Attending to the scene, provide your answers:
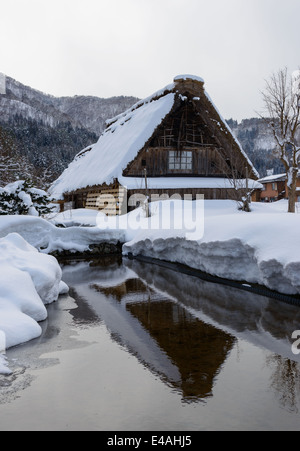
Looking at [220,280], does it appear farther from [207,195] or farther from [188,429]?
[207,195]

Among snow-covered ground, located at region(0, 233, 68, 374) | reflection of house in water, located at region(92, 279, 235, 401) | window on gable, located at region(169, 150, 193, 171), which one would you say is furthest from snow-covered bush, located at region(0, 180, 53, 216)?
window on gable, located at region(169, 150, 193, 171)

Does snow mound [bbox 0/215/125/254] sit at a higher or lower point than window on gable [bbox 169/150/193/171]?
lower

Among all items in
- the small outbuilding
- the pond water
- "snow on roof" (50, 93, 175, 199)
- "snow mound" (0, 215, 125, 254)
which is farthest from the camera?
the small outbuilding

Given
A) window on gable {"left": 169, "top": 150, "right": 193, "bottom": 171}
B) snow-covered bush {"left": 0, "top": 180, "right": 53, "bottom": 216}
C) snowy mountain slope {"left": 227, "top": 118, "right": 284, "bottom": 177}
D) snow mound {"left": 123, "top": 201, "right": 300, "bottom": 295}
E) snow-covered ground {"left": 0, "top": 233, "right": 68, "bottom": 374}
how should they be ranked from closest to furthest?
snow-covered ground {"left": 0, "top": 233, "right": 68, "bottom": 374} → snow mound {"left": 123, "top": 201, "right": 300, "bottom": 295} → snow-covered bush {"left": 0, "top": 180, "right": 53, "bottom": 216} → window on gable {"left": 169, "top": 150, "right": 193, "bottom": 171} → snowy mountain slope {"left": 227, "top": 118, "right": 284, "bottom": 177}

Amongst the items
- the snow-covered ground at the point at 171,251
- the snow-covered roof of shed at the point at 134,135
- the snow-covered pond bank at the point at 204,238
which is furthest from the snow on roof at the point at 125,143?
the snow-covered ground at the point at 171,251

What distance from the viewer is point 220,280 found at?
935 cm

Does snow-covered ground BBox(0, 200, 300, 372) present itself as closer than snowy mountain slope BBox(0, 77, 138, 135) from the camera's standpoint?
Yes

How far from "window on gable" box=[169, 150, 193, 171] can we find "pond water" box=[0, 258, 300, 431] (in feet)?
50.4

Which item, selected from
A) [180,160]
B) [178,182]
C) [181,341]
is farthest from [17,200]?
[181,341]

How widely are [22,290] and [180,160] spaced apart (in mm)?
17508

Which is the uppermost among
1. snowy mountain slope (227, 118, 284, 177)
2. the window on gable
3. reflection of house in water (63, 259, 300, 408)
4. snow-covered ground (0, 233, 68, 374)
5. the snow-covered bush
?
snowy mountain slope (227, 118, 284, 177)

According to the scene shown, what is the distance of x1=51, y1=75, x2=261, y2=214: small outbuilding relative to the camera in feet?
66.9

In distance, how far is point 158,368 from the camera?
4.23 meters

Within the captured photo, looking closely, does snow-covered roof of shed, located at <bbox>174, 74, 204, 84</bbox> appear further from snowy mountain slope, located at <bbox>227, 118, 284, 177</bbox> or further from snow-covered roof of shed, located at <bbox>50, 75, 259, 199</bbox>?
snowy mountain slope, located at <bbox>227, 118, 284, 177</bbox>
